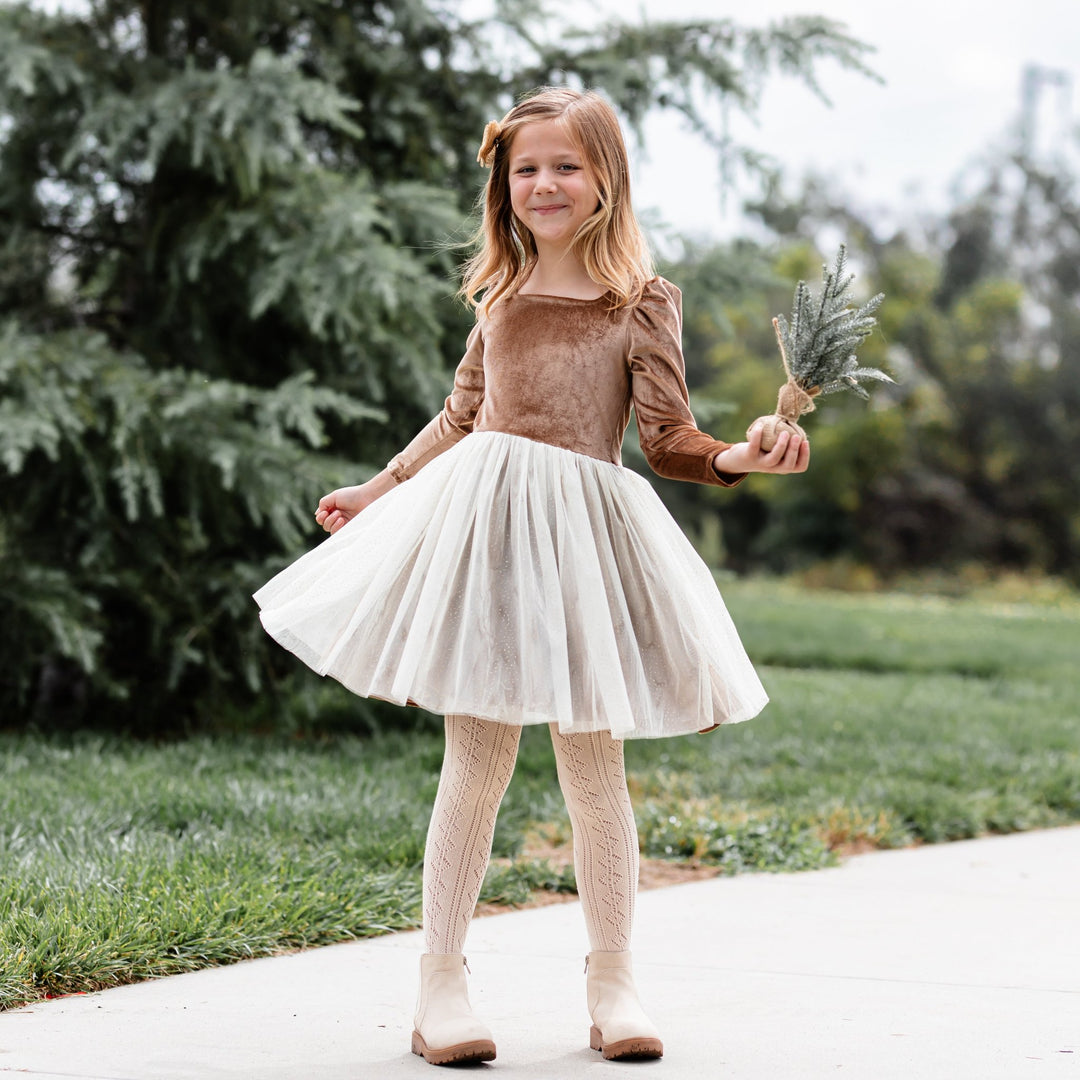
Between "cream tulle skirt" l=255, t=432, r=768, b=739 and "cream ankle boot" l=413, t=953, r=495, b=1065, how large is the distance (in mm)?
532

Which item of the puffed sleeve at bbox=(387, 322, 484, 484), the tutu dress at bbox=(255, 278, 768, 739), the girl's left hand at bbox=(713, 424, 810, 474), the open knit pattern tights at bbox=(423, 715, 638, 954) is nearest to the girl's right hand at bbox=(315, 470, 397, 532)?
the puffed sleeve at bbox=(387, 322, 484, 484)

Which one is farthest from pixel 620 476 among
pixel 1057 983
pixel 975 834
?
pixel 975 834

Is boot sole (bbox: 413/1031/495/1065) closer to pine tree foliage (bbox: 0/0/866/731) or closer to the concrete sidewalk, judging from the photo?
the concrete sidewalk

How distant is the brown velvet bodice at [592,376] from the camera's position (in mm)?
2715

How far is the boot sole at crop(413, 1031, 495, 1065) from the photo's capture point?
8.23ft

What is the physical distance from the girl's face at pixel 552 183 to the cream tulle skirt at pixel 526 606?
17.8 inches

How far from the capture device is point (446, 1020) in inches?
101

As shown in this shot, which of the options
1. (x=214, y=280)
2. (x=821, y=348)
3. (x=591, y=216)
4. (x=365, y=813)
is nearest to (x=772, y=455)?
(x=821, y=348)

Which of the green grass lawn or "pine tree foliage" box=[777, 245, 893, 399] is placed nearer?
"pine tree foliage" box=[777, 245, 893, 399]

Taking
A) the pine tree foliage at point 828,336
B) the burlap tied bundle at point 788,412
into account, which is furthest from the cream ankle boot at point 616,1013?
the pine tree foliage at point 828,336

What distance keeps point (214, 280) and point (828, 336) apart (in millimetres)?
4779

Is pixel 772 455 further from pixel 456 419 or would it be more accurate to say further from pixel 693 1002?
pixel 693 1002

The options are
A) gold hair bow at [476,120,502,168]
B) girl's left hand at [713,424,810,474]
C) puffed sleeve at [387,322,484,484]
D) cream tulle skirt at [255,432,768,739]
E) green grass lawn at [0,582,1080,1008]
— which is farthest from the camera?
green grass lawn at [0,582,1080,1008]

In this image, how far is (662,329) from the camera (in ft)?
9.09
